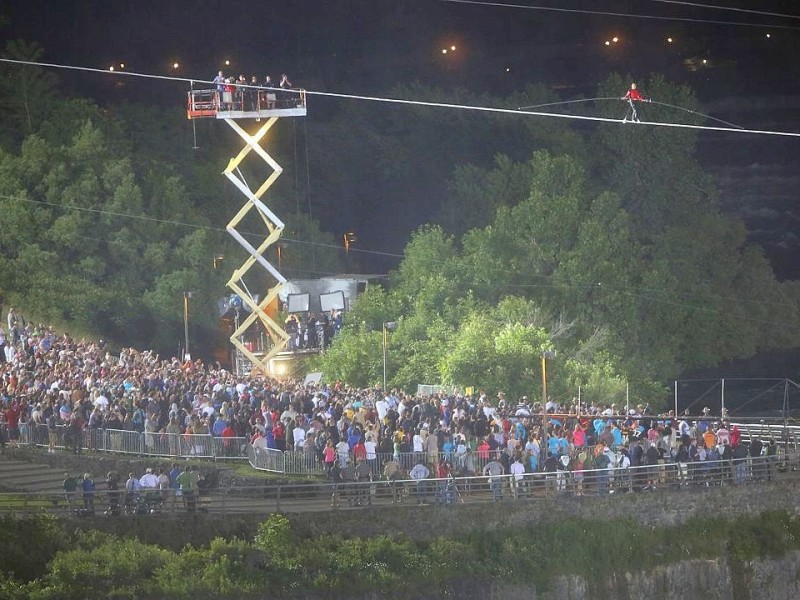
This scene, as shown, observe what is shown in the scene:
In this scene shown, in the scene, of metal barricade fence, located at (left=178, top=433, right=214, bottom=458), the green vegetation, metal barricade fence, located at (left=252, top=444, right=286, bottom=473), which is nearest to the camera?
the green vegetation

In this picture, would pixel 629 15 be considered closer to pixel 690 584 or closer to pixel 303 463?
pixel 690 584

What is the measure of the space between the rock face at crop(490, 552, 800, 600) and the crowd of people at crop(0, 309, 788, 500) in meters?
2.28

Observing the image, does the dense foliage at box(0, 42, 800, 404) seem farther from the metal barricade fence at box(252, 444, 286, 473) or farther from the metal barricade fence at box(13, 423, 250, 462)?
the metal barricade fence at box(252, 444, 286, 473)

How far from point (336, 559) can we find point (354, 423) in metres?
3.85

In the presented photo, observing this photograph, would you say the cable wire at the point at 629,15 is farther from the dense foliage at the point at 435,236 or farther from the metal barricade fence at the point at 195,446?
the metal barricade fence at the point at 195,446

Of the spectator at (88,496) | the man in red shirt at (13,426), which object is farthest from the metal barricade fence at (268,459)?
the man in red shirt at (13,426)

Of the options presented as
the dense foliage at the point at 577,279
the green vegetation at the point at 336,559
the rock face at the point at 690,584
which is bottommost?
the rock face at the point at 690,584

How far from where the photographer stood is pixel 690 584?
32.4 meters

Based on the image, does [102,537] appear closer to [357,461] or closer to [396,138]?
[357,461]

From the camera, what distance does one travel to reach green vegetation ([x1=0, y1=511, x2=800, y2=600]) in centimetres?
2564

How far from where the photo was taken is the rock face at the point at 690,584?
3020cm

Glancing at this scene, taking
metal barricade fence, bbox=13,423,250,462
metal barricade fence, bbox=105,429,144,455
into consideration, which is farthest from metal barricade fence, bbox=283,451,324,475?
metal barricade fence, bbox=105,429,144,455

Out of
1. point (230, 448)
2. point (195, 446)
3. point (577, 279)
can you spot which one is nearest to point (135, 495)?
point (230, 448)

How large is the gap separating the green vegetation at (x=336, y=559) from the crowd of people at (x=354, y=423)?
1490 millimetres
